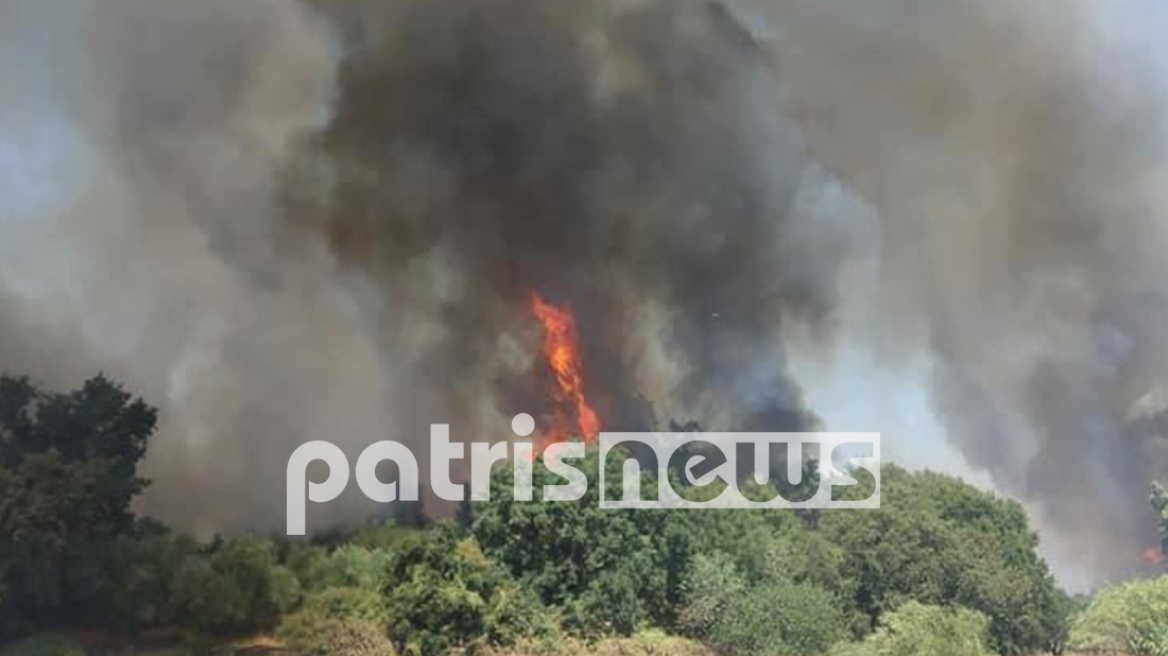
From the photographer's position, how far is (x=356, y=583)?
4106 centimetres

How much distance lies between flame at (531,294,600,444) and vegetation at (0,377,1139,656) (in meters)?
19.6

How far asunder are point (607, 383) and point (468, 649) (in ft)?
111

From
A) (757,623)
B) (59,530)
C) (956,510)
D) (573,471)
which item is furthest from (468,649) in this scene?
(956,510)

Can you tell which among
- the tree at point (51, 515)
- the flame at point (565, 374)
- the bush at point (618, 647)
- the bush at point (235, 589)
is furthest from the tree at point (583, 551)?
the flame at point (565, 374)

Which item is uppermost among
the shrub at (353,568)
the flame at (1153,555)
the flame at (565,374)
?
the flame at (565,374)

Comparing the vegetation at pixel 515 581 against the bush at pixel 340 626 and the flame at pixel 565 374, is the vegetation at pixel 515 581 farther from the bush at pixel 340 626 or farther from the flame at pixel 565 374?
the flame at pixel 565 374

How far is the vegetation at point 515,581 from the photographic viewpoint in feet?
116

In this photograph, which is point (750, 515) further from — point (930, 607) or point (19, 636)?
point (19, 636)

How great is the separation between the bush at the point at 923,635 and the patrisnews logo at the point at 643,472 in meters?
8.04

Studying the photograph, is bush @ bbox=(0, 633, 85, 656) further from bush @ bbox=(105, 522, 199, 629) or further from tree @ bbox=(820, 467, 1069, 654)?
tree @ bbox=(820, 467, 1069, 654)

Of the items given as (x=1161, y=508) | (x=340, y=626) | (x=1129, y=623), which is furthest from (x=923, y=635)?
(x=1161, y=508)

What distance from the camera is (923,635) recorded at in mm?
35594

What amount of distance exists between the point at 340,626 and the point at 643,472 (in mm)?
13360

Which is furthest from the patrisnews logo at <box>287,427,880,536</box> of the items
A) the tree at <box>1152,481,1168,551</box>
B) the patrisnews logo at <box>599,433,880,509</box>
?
the tree at <box>1152,481,1168,551</box>
